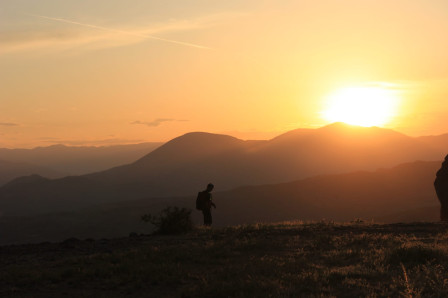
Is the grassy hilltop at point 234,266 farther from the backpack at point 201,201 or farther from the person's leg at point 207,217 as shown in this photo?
the person's leg at point 207,217

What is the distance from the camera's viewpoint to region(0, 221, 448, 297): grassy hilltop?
32.9 ft

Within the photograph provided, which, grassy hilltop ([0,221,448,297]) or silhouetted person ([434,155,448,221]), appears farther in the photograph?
silhouetted person ([434,155,448,221])

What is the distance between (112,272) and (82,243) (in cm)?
539

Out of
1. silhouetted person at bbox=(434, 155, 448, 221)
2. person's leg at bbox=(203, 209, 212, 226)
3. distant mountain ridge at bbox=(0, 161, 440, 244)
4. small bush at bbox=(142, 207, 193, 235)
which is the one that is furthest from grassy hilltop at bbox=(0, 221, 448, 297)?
distant mountain ridge at bbox=(0, 161, 440, 244)

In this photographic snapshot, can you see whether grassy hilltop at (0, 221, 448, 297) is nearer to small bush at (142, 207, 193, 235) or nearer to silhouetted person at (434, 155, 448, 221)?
small bush at (142, 207, 193, 235)

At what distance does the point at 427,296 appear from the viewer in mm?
9109

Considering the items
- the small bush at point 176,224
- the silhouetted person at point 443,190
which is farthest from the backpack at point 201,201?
the silhouetted person at point 443,190

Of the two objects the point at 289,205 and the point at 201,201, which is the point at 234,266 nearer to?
the point at 201,201

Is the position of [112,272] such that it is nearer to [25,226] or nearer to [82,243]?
[82,243]

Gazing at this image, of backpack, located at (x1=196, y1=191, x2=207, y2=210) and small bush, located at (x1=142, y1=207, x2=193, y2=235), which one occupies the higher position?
backpack, located at (x1=196, y1=191, x2=207, y2=210)

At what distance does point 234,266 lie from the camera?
40.0 ft

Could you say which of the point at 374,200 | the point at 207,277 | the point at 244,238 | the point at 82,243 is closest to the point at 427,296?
the point at 207,277

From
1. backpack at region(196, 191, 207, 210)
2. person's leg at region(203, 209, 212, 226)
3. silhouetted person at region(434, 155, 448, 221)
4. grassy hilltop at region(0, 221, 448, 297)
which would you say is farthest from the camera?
silhouetted person at region(434, 155, 448, 221)

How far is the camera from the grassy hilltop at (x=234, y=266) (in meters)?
10.0
